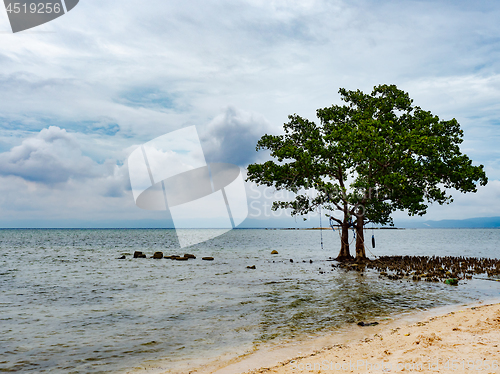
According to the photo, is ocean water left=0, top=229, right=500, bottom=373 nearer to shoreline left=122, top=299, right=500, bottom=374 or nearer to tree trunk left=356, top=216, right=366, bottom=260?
shoreline left=122, top=299, right=500, bottom=374

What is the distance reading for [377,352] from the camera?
7.94 metres

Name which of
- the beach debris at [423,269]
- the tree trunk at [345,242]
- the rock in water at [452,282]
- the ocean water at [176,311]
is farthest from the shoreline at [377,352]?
the tree trunk at [345,242]

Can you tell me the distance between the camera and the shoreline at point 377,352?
22.5ft

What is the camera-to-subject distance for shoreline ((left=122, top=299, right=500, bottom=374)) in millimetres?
6863

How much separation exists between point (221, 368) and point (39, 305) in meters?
14.5

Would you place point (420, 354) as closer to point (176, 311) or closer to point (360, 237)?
point (176, 311)

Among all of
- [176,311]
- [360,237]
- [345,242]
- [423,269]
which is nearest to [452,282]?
[423,269]

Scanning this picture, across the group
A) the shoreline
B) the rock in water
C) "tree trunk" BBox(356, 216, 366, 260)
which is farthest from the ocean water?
"tree trunk" BBox(356, 216, 366, 260)

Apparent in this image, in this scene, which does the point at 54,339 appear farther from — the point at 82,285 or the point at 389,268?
the point at 389,268

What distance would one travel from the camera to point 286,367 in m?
7.87

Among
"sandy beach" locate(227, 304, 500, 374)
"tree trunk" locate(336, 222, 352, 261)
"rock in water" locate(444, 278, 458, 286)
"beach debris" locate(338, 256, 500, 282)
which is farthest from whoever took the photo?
"tree trunk" locate(336, 222, 352, 261)

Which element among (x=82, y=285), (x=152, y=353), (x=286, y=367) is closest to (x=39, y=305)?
(x=82, y=285)

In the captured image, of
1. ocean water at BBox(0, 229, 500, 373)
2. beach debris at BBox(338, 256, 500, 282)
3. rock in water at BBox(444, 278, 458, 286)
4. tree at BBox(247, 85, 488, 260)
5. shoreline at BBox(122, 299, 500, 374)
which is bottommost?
beach debris at BBox(338, 256, 500, 282)

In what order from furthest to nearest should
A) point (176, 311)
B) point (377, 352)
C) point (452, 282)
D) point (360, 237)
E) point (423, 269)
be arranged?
point (360, 237) → point (423, 269) → point (452, 282) → point (176, 311) → point (377, 352)
